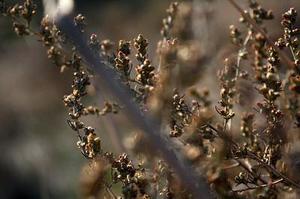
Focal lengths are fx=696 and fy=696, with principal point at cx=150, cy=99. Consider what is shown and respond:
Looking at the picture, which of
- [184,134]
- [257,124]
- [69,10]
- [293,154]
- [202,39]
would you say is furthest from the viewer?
[202,39]

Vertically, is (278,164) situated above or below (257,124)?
below

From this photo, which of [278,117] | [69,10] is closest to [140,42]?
[278,117]

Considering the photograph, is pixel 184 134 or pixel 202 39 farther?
pixel 202 39

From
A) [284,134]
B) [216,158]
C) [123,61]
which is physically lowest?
[216,158]

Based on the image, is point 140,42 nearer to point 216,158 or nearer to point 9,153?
point 216,158

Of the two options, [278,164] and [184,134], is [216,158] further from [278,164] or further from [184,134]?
[278,164]

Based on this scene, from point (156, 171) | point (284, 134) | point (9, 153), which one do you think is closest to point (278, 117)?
point (284, 134)

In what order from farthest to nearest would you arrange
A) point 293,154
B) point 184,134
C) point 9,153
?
point 9,153 → point 293,154 → point 184,134
